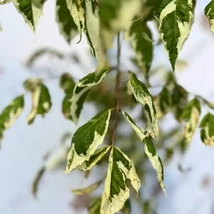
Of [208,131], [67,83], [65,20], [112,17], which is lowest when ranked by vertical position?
[208,131]

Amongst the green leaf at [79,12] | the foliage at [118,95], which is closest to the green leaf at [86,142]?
the foliage at [118,95]

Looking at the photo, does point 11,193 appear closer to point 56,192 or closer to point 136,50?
point 56,192

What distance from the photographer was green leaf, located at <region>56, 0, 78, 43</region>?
0.79 meters

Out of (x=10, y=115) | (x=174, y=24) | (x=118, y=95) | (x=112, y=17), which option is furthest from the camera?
(x=10, y=115)

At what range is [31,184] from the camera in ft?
3.37

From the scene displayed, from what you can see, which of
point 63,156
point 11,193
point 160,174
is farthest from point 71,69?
point 160,174

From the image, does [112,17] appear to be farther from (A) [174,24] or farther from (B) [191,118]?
(B) [191,118]

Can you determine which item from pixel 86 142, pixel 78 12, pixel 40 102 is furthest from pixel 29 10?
pixel 40 102

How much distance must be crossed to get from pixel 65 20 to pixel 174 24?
1.01ft

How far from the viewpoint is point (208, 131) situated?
77cm

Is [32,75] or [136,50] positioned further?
[32,75]

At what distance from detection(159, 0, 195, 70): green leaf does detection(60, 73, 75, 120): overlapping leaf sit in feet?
1.12

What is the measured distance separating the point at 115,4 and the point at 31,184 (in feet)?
2.42

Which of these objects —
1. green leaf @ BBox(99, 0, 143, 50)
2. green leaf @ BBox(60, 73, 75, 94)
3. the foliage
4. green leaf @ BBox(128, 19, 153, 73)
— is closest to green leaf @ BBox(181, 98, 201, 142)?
the foliage
